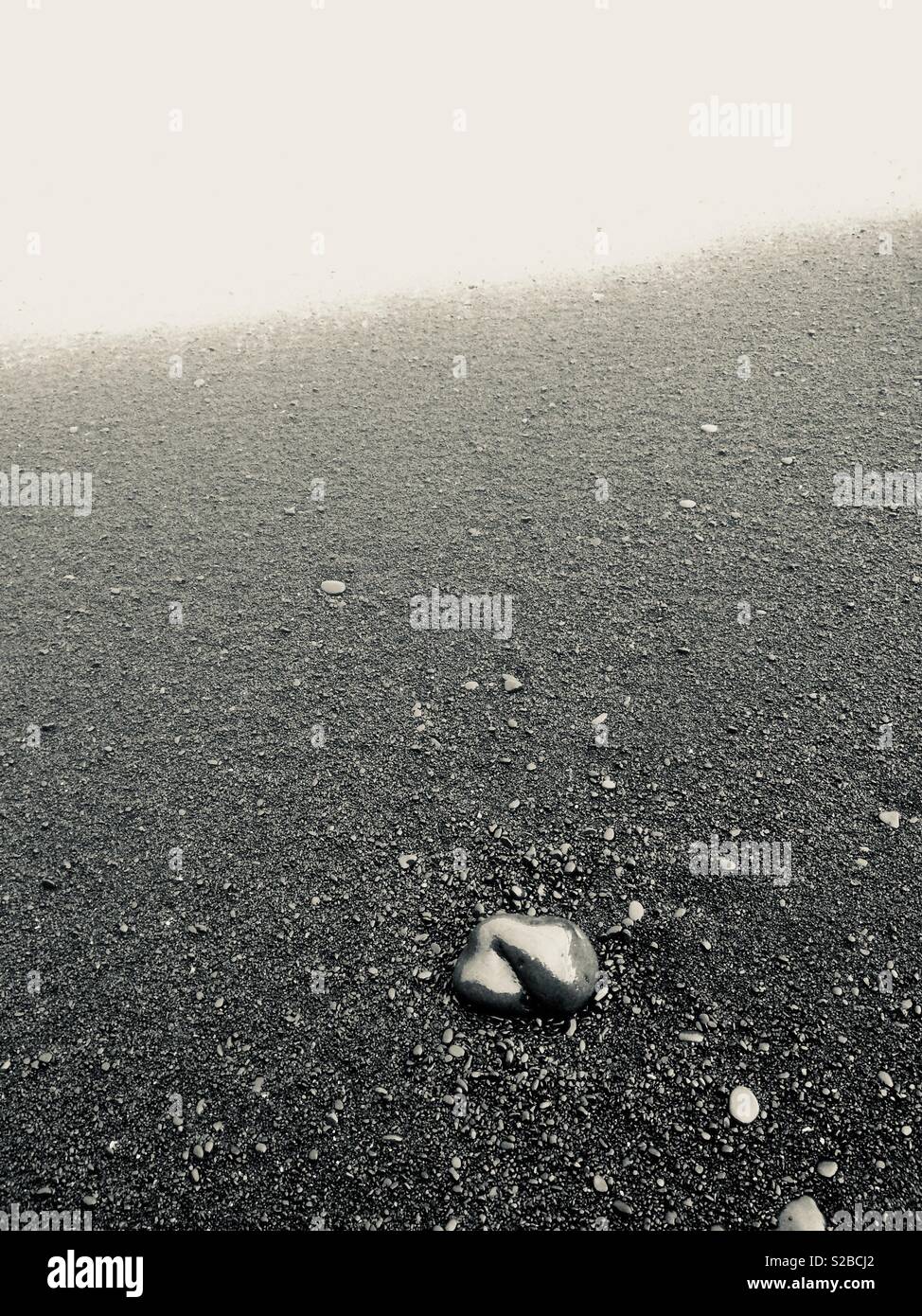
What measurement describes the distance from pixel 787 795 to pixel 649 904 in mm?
521

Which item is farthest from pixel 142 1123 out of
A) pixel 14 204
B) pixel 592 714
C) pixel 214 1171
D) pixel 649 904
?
pixel 14 204

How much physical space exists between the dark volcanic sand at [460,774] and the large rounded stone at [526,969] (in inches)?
2.0

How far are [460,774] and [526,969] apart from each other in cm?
65

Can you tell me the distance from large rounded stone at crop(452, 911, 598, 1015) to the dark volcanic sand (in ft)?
0.16

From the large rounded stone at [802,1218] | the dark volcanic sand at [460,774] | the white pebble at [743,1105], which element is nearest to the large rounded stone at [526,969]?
the dark volcanic sand at [460,774]

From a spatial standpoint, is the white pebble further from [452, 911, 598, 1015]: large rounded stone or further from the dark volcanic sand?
[452, 911, 598, 1015]: large rounded stone

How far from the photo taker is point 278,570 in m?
3.40

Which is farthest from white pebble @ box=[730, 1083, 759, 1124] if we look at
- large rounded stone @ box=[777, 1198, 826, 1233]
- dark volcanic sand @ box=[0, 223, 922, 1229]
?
large rounded stone @ box=[777, 1198, 826, 1233]

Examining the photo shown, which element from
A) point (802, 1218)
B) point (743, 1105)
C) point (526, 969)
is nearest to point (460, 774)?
point (526, 969)

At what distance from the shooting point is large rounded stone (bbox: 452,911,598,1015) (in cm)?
215

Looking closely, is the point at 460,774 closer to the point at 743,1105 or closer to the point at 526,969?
the point at 526,969

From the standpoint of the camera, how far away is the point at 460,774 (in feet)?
8.78
